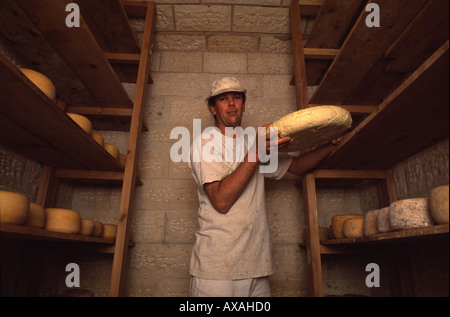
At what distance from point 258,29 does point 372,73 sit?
94cm

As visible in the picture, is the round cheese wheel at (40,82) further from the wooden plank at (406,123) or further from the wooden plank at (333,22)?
the wooden plank at (333,22)

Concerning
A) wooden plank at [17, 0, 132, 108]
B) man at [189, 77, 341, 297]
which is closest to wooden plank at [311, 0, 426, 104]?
man at [189, 77, 341, 297]

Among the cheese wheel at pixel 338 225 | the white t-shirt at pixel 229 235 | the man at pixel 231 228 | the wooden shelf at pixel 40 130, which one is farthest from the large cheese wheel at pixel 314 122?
the wooden shelf at pixel 40 130

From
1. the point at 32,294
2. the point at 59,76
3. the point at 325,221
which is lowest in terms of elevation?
the point at 32,294

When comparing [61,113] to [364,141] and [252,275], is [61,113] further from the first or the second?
[364,141]

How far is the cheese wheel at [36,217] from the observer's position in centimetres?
109

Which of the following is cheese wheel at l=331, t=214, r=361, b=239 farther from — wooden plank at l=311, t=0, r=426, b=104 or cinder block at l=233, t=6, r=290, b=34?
cinder block at l=233, t=6, r=290, b=34

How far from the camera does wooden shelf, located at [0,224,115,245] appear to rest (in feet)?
2.95

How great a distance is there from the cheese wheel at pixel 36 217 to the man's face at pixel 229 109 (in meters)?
0.95

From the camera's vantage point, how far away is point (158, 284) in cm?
176

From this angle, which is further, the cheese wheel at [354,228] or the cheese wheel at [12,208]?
the cheese wheel at [354,228]

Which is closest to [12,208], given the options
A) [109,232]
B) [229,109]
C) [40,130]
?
[40,130]

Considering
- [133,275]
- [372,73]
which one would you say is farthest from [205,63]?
[133,275]

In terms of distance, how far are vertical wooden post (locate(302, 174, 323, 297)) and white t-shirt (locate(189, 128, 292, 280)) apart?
0.30 meters
